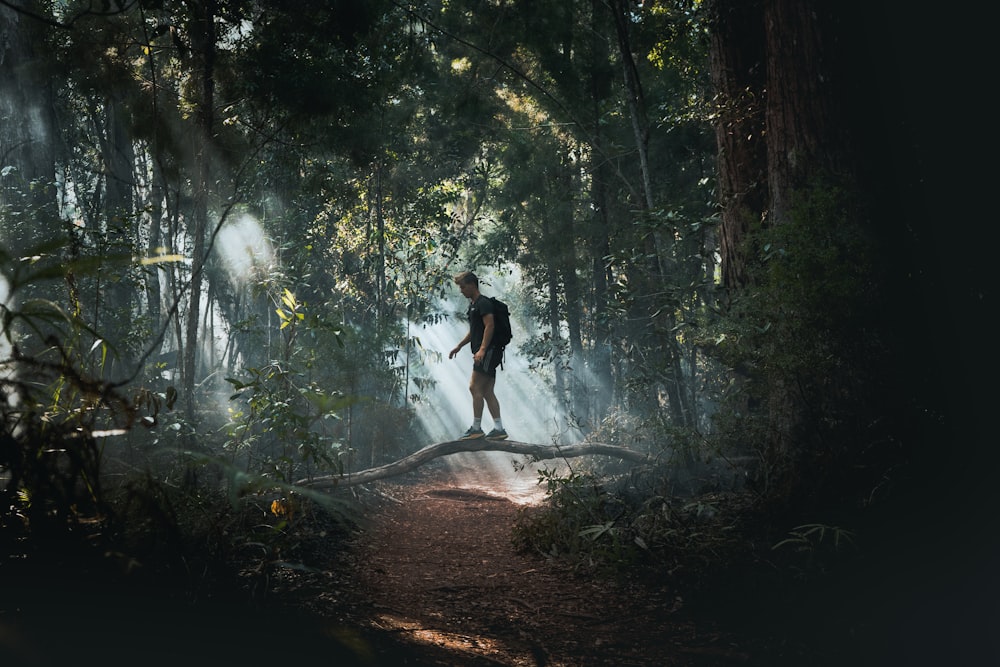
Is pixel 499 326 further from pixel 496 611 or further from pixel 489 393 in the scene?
pixel 496 611

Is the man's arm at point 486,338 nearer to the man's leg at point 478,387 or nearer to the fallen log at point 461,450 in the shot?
the man's leg at point 478,387

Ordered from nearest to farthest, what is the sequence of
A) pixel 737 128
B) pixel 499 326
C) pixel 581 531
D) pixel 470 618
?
pixel 470 618 < pixel 581 531 < pixel 737 128 < pixel 499 326

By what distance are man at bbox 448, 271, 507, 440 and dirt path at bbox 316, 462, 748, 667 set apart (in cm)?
302

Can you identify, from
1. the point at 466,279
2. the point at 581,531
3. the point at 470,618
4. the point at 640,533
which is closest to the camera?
the point at 470,618

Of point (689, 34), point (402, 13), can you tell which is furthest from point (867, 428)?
point (402, 13)

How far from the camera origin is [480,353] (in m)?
9.55

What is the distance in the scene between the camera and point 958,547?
4355 millimetres

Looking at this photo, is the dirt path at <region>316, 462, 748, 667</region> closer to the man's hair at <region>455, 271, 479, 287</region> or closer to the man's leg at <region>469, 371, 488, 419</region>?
the man's leg at <region>469, 371, 488, 419</region>

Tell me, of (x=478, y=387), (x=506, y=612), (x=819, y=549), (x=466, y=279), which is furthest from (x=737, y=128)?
(x=506, y=612)

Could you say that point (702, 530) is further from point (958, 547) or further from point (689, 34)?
point (689, 34)

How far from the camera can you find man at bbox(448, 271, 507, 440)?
9547mm

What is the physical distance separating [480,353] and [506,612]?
547 cm

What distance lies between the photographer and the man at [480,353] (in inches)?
376

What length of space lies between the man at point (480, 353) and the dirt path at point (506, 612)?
302 centimetres
